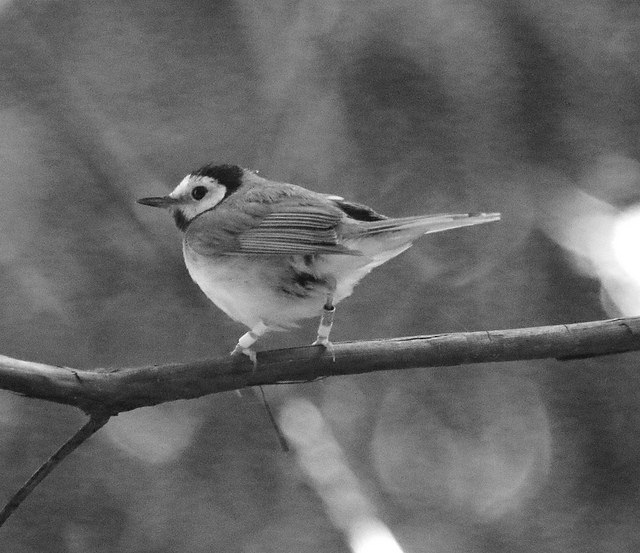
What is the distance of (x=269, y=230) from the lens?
3111 mm

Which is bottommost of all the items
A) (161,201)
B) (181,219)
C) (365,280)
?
(365,280)

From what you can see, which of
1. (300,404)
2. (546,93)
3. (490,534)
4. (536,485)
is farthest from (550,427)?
(546,93)

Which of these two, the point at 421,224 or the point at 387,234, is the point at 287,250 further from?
the point at 421,224

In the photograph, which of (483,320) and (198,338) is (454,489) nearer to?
(483,320)

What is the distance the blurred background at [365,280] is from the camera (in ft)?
16.6

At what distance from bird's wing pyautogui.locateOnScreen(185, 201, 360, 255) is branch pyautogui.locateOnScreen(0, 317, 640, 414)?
449 millimetres

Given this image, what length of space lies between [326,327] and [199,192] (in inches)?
52.3

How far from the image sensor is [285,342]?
5.25 meters

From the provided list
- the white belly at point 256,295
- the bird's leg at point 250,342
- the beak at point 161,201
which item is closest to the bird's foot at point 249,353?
the bird's leg at point 250,342

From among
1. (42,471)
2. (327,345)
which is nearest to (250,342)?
(327,345)

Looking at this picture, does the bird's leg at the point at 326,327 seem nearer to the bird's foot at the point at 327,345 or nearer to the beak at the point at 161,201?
the bird's foot at the point at 327,345

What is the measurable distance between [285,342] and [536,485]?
1601mm

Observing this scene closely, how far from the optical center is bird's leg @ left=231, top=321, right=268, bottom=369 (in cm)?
241

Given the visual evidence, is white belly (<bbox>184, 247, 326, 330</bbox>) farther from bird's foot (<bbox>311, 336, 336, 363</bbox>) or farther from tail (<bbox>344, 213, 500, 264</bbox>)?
bird's foot (<bbox>311, 336, 336, 363</bbox>)
